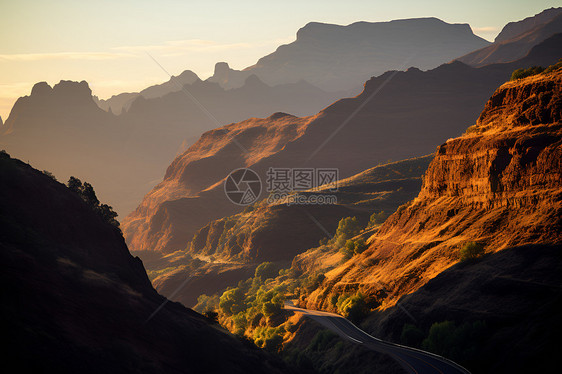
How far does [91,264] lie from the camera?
3919cm

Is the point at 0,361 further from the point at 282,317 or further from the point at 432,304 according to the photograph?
the point at 282,317

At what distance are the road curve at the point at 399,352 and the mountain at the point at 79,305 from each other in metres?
9.06

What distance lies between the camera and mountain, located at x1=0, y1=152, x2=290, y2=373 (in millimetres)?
25344

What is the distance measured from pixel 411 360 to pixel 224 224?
135m

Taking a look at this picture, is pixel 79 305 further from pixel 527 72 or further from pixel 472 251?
pixel 527 72

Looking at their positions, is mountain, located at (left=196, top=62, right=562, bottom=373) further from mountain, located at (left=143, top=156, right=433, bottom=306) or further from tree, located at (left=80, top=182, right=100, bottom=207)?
mountain, located at (left=143, top=156, right=433, bottom=306)

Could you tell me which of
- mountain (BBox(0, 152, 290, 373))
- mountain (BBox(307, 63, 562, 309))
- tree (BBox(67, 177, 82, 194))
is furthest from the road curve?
tree (BBox(67, 177, 82, 194))

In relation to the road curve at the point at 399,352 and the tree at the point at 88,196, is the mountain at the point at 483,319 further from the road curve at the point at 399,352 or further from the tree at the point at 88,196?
the tree at the point at 88,196

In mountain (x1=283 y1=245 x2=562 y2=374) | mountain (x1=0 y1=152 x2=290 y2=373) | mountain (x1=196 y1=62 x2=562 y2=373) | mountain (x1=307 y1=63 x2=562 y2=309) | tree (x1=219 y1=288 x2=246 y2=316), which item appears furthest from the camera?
tree (x1=219 y1=288 x2=246 y2=316)

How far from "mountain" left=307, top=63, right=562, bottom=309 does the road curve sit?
15.4 feet

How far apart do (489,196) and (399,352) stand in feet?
59.0

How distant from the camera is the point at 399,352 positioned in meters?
39.5

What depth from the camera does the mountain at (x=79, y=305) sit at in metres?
25.3

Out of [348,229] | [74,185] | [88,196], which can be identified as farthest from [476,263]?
[348,229]
